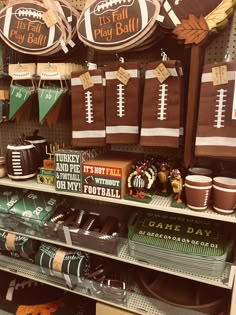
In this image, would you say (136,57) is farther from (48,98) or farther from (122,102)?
(48,98)

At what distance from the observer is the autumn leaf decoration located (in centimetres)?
99

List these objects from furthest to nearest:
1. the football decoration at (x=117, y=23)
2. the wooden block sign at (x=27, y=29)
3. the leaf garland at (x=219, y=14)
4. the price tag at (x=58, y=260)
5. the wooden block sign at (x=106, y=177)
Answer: the price tag at (x=58, y=260)
the wooden block sign at (x=27, y=29)
the wooden block sign at (x=106, y=177)
the football decoration at (x=117, y=23)
the leaf garland at (x=219, y=14)

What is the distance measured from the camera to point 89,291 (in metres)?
1.40

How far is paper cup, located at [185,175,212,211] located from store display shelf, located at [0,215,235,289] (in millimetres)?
286

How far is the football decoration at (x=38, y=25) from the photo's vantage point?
1285mm

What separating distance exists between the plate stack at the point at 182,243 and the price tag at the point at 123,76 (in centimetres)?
71

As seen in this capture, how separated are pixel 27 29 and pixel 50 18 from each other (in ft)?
0.47

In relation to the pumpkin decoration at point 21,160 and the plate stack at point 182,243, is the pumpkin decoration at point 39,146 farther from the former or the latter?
the plate stack at point 182,243

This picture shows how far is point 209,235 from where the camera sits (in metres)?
1.20

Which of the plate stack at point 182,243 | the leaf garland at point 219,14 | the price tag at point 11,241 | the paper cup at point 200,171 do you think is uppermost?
the leaf garland at point 219,14

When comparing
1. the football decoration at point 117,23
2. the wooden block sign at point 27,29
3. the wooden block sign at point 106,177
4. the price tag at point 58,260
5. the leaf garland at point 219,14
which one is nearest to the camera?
the leaf garland at point 219,14

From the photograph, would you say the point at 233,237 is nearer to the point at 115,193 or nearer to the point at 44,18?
the point at 115,193

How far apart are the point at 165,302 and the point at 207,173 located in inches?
26.7

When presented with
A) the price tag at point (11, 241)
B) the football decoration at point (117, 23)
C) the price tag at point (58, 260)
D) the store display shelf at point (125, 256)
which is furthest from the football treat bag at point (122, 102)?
the price tag at point (11, 241)
